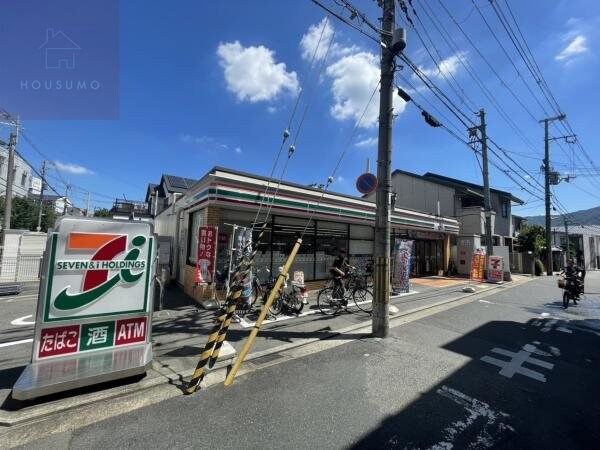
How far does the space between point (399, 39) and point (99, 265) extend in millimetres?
7412

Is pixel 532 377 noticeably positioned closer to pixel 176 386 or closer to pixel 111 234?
pixel 176 386

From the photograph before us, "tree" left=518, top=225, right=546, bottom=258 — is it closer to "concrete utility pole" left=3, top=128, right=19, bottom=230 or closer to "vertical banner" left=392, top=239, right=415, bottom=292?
"vertical banner" left=392, top=239, right=415, bottom=292

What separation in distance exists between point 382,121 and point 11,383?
8248 mm

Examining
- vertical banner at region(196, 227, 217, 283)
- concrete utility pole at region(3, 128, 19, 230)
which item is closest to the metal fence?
concrete utility pole at region(3, 128, 19, 230)

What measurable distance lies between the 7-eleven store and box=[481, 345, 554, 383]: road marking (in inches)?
256

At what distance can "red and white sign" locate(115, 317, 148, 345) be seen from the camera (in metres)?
4.44

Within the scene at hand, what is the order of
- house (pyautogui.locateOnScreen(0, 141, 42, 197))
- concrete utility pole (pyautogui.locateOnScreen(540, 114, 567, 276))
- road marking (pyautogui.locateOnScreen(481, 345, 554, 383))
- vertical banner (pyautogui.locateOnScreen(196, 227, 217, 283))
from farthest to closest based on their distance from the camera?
house (pyautogui.locateOnScreen(0, 141, 42, 197)), concrete utility pole (pyautogui.locateOnScreen(540, 114, 567, 276)), vertical banner (pyautogui.locateOnScreen(196, 227, 217, 283)), road marking (pyautogui.locateOnScreen(481, 345, 554, 383))

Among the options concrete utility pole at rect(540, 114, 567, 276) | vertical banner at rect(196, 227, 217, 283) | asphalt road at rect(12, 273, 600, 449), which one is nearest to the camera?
asphalt road at rect(12, 273, 600, 449)

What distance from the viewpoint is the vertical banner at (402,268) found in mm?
11719

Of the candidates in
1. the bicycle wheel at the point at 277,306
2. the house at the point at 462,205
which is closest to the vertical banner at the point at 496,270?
the house at the point at 462,205

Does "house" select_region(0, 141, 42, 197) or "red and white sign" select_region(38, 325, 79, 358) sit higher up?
"house" select_region(0, 141, 42, 197)

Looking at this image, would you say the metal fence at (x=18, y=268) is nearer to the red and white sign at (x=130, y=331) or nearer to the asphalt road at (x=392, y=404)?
the red and white sign at (x=130, y=331)

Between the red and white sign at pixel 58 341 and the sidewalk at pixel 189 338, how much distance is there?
24.0 inches

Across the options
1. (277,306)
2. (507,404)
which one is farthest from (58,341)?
(507,404)
